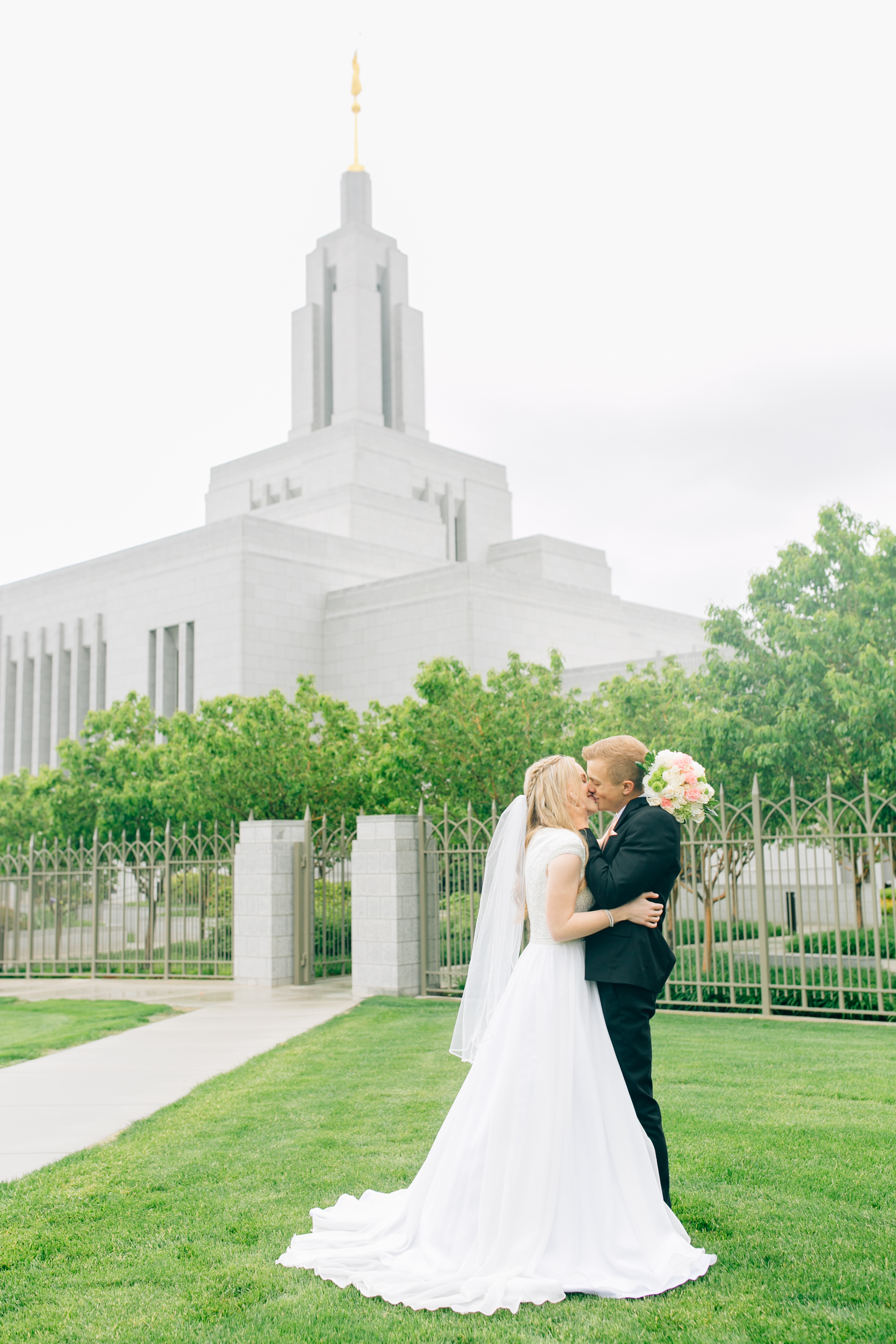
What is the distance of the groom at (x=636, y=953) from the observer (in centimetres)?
448

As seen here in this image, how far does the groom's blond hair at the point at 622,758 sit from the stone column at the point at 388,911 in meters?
9.08

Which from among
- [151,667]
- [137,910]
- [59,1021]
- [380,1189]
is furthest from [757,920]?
[151,667]

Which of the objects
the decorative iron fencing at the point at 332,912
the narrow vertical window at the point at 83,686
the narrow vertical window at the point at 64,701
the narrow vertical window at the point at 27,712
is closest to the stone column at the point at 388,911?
the decorative iron fencing at the point at 332,912

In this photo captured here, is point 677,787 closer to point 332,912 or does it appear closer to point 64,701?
point 332,912

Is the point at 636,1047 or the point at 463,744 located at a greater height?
the point at 463,744

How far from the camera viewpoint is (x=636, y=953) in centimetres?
449

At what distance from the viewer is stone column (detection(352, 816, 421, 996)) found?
44.2 feet

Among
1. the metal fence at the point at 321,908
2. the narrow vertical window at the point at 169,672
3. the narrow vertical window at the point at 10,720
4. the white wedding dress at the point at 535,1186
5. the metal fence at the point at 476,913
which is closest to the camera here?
the white wedding dress at the point at 535,1186

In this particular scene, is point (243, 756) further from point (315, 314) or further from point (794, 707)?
point (315, 314)

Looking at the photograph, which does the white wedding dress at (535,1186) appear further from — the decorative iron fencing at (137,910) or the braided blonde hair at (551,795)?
the decorative iron fencing at (137,910)

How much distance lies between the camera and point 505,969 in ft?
16.3

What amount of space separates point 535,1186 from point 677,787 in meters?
1.62

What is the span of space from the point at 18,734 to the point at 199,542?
13238mm

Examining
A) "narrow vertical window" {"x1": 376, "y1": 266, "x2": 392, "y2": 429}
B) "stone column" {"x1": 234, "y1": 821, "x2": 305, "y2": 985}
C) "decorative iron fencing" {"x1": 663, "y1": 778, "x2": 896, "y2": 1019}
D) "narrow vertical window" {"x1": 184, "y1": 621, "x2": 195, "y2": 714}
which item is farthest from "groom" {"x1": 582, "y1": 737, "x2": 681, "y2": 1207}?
"narrow vertical window" {"x1": 376, "y1": 266, "x2": 392, "y2": 429}
